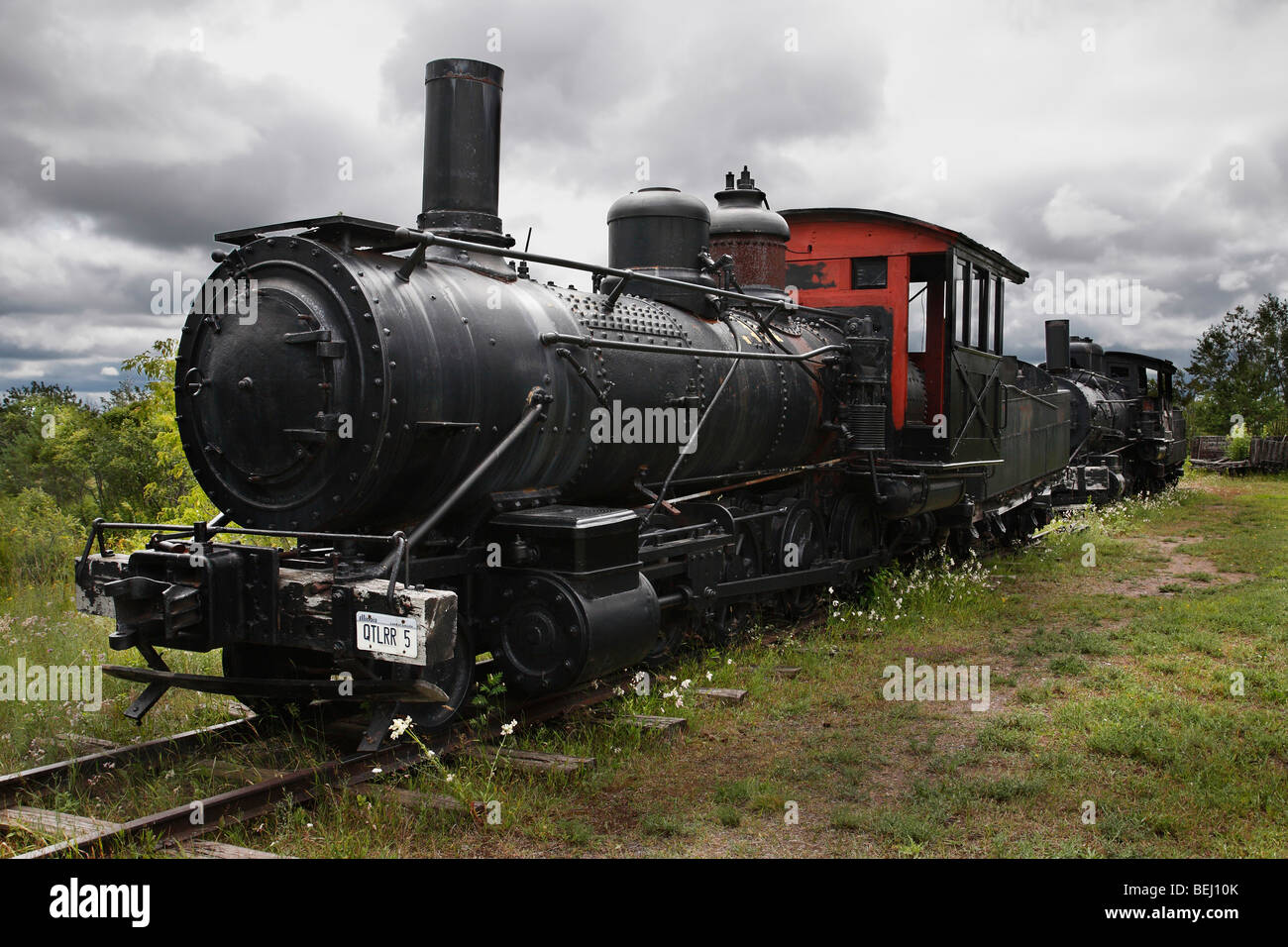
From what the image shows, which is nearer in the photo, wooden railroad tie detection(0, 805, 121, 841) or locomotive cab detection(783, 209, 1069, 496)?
wooden railroad tie detection(0, 805, 121, 841)

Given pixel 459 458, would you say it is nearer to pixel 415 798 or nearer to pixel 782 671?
pixel 415 798

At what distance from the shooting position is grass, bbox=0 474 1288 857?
13.6 feet

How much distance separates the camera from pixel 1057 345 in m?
15.2

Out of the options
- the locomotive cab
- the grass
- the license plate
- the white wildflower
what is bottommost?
the grass

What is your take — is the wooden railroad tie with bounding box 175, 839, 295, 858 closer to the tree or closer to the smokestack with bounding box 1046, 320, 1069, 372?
the smokestack with bounding box 1046, 320, 1069, 372

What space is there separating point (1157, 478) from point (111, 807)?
2453cm

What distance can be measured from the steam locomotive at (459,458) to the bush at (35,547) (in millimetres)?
4832

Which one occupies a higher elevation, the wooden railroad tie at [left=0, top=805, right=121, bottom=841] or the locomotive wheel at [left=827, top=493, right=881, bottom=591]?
the locomotive wheel at [left=827, top=493, right=881, bottom=591]

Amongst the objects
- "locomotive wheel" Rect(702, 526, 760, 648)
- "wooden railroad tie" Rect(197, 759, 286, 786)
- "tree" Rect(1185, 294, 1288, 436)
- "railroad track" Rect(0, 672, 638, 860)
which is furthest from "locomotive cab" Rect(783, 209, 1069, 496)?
"tree" Rect(1185, 294, 1288, 436)

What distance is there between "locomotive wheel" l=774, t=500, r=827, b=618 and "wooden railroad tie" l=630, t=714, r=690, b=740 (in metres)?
2.61

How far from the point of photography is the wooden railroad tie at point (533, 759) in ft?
15.5

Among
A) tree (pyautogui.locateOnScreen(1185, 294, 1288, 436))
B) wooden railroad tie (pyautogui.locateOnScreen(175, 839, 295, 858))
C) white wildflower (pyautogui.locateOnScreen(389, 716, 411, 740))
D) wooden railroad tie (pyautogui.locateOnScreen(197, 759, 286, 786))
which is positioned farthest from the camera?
tree (pyautogui.locateOnScreen(1185, 294, 1288, 436))

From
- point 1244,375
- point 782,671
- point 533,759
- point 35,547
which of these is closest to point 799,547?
point 782,671

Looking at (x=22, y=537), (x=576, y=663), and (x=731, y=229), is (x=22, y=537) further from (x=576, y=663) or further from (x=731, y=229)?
(x=576, y=663)
